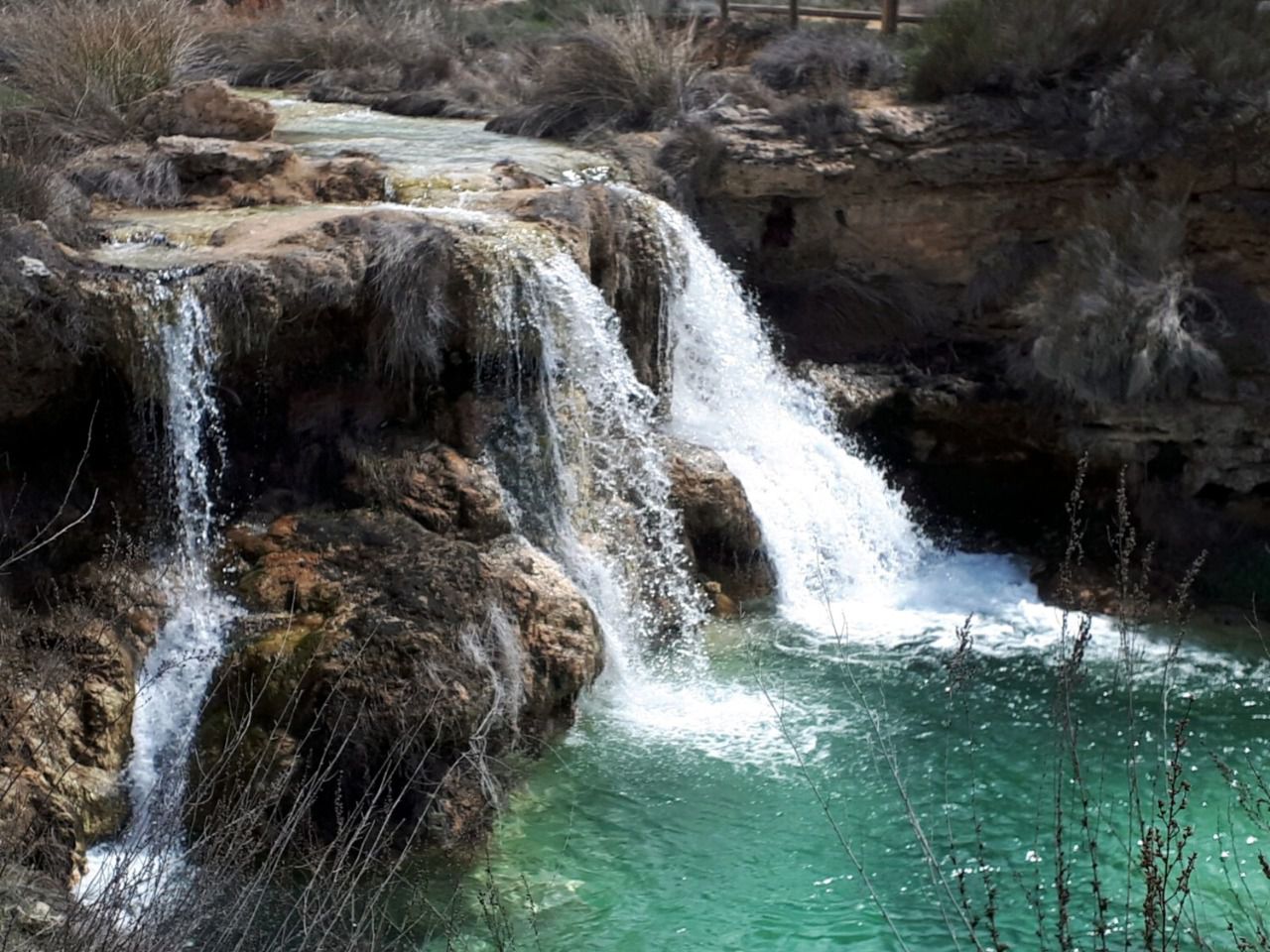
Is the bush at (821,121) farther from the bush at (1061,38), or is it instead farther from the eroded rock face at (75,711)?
the eroded rock face at (75,711)

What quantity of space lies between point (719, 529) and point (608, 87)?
14.6 ft

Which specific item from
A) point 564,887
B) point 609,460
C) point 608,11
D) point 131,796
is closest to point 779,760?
point 564,887

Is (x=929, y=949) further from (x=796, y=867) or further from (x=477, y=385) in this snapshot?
(x=477, y=385)

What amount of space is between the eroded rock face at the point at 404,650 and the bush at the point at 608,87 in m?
4.58

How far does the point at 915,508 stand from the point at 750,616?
1.94 m

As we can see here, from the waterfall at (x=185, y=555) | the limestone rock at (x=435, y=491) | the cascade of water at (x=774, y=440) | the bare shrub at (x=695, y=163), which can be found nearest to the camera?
the waterfall at (x=185, y=555)

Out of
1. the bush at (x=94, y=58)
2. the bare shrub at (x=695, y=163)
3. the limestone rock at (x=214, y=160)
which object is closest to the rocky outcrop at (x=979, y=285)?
the bare shrub at (x=695, y=163)

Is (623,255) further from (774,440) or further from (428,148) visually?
(428,148)

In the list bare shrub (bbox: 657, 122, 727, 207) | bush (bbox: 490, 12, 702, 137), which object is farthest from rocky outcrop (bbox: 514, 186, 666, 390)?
bush (bbox: 490, 12, 702, 137)

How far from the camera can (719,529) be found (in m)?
9.23

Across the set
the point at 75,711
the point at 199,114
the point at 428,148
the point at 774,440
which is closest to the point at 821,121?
the point at 774,440

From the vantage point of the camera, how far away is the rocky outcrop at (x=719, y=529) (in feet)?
30.0

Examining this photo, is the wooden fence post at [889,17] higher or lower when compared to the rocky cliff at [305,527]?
higher

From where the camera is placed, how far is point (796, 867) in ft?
21.9
